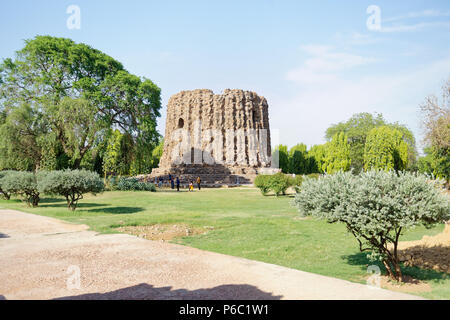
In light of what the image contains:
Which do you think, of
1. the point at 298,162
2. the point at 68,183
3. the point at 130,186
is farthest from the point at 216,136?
the point at 68,183

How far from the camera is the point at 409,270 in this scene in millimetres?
5805

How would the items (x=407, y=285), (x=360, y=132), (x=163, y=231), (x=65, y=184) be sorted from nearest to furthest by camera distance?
1. (x=407, y=285)
2. (x=163, y=231)
3. (x=65, y=184)
4. (x=360, y=132)

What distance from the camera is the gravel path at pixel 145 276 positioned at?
11.7 ft

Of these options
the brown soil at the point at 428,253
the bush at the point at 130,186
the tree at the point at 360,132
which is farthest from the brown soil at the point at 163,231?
A: the tree at the point at 360,132

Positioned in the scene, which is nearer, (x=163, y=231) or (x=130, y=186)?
(x=163, y=231)

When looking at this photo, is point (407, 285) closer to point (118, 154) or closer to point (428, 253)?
point (428, 253)

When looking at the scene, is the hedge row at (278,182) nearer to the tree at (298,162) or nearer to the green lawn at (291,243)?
the green lawn at (291,243)

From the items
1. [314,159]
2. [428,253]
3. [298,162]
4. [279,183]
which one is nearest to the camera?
[428,253]

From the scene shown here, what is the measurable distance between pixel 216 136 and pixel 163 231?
32063mm

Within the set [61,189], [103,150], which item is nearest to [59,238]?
[61,189]

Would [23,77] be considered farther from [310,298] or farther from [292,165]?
[292,165]

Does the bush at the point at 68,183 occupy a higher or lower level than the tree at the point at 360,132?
lower

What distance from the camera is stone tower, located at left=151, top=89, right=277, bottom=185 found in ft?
128
